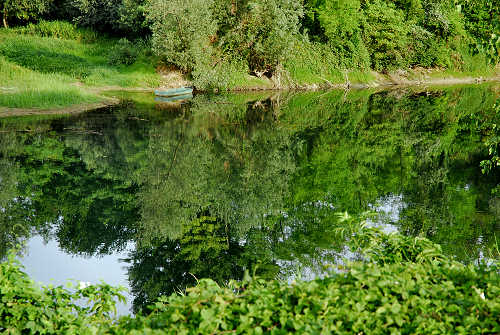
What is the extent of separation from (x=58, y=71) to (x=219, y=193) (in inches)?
1073

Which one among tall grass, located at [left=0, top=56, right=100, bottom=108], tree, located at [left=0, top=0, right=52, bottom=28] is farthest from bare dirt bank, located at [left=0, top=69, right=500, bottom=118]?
tree, located at [left=0, top=0, right=52, bottom=28]

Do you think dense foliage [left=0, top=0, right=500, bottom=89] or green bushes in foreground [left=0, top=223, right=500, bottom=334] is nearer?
green bushes in foreground [left=0, top=223, right=500, bottom=334]

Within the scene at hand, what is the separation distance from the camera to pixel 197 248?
392 inches

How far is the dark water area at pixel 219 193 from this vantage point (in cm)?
949

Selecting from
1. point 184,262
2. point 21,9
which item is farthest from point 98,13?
point 184,262

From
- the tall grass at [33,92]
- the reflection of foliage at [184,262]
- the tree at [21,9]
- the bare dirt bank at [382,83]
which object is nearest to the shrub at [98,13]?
the tree at [21,9]

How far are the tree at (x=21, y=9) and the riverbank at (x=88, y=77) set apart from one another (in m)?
2.77

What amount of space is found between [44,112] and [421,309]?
24.4m

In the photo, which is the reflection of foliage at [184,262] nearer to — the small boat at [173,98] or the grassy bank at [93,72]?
the grassy bank at [93,72]

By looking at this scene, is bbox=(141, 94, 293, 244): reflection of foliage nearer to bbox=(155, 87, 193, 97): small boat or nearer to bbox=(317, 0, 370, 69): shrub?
bbox=(155, 87, 193, 97): small boat

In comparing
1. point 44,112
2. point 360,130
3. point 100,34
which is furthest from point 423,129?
point 100,34

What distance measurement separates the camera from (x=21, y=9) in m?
47.4

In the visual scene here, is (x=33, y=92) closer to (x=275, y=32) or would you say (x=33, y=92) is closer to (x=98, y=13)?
(x=275, y=32)

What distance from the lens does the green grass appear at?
25.9 m
